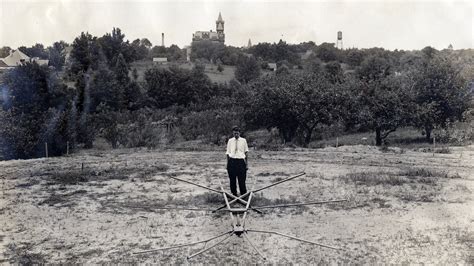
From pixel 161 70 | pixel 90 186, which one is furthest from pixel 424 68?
pixel 161 70

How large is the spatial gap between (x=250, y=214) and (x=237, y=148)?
1.67 m

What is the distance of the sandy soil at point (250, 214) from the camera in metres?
8.88

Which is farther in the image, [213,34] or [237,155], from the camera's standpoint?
[213,34]

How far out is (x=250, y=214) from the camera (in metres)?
11.5

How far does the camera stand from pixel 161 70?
55.8 meters

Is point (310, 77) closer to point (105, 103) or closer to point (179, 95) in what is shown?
point (105, 103)

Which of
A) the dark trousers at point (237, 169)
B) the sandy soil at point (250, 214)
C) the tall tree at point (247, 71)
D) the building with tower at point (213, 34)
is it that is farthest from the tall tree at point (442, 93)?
the building with tower at point (213, 34)

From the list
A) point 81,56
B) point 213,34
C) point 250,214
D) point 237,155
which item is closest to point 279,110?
point 237,155

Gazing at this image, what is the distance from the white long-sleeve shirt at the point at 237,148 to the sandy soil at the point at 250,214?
1.50 metres

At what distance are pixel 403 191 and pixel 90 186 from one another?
969 cm

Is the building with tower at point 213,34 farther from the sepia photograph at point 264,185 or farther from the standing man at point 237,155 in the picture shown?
the standing man at point 237,155

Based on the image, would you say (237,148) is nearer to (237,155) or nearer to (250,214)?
(237,155)

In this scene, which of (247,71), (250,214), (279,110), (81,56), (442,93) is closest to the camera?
(250,214)

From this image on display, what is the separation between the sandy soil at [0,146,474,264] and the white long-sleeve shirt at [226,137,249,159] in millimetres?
1500
